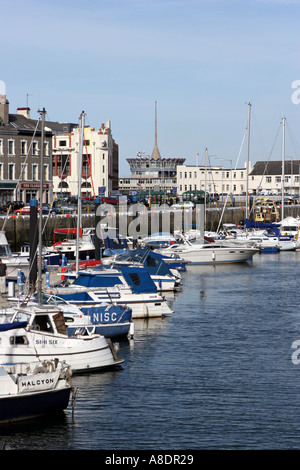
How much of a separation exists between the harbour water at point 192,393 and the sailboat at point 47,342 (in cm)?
85

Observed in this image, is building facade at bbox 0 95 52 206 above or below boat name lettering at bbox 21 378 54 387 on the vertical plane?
above

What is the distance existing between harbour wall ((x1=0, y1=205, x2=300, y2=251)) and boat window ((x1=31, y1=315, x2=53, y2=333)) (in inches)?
1872

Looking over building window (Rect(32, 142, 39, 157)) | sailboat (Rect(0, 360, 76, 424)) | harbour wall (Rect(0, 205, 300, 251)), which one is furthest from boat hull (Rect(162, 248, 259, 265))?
sailboat (Rect(0, 360, 76, 424))

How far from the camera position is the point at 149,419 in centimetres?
2642

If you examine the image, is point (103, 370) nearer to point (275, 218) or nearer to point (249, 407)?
point (249, 407)

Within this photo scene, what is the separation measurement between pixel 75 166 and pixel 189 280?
3226 inches

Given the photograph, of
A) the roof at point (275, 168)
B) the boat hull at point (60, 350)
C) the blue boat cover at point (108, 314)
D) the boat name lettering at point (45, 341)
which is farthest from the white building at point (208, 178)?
the boat name lettering at point (45, 341)

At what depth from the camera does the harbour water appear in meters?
24.6

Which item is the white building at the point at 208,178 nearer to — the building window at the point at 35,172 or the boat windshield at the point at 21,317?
the building window at the point at 35,172

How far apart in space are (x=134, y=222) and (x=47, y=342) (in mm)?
50131

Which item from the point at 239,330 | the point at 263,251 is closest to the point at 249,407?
the point at 239,330

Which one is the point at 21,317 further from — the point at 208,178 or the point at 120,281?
the point at 208,178

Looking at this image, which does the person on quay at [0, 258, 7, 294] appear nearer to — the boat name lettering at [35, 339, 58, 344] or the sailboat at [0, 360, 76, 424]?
the boat name lettering at [35, 339, 58, 344]

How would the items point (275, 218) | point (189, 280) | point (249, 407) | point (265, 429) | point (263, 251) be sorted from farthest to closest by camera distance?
1. point (275, 218)
2. point (263, 251)
3. point (189, 280)
4. point (249, 407)
5. point (265, 429)
